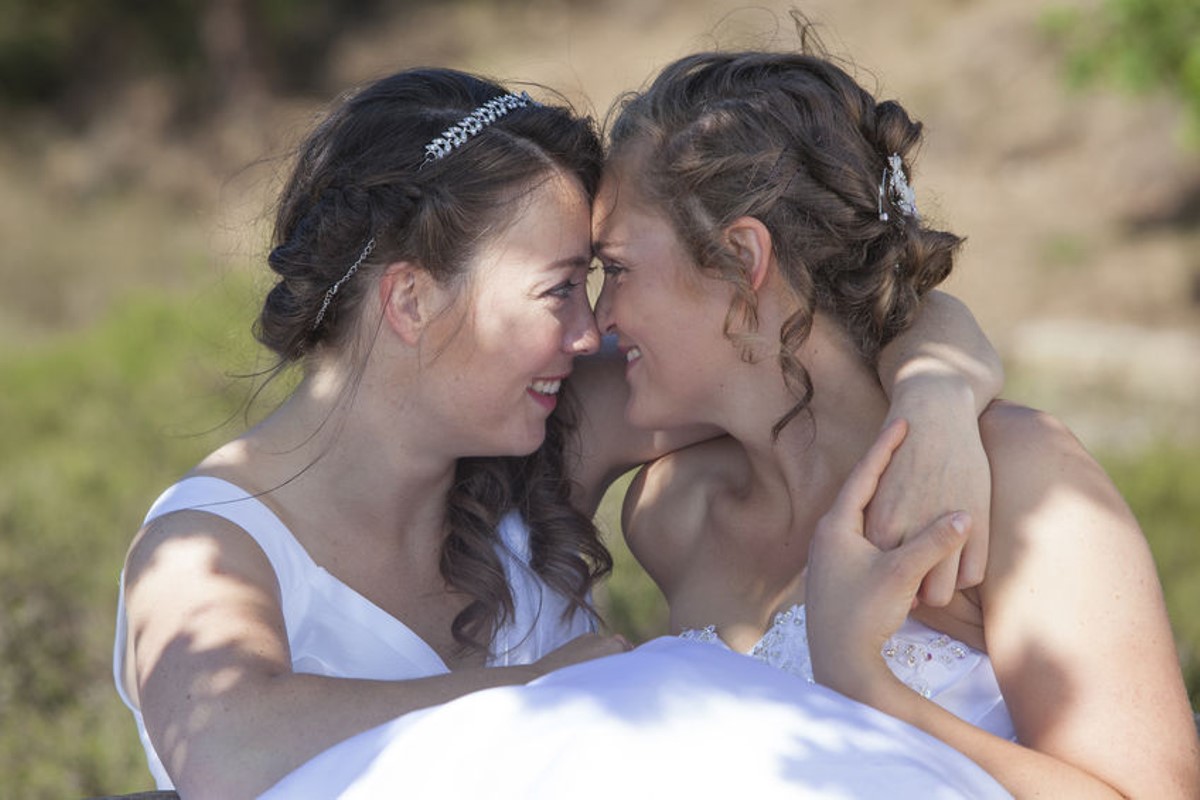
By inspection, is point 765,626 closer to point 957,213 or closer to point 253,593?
point 253,593

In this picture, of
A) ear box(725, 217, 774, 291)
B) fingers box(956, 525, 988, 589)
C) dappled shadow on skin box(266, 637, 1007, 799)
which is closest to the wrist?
fingers box(956, 525, 988, 589)

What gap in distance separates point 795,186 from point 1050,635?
102 cm

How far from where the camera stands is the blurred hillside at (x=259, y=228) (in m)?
6.15

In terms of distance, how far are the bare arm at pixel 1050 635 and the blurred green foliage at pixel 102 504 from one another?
1.88 metres

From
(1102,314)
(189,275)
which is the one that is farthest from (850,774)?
(189,275)

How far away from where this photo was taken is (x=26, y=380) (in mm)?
9984

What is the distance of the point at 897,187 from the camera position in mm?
2906

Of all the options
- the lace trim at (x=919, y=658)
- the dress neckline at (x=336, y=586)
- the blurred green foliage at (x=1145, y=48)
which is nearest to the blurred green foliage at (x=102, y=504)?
the dress neckline at (x=336, y=586)

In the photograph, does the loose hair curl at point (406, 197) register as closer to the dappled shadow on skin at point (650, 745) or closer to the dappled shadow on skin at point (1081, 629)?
the dappled shadow on skin at point (650, 745)

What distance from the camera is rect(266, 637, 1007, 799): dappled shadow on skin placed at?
1.97 m

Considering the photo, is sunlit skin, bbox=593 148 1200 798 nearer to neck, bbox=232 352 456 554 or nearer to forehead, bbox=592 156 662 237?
forehead, bbox=592 156 662 237

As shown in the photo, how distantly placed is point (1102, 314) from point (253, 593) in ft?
36.8

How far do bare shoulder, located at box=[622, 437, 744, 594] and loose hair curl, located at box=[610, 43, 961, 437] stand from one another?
0.50m

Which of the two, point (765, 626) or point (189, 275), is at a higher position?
point (765, 626)
